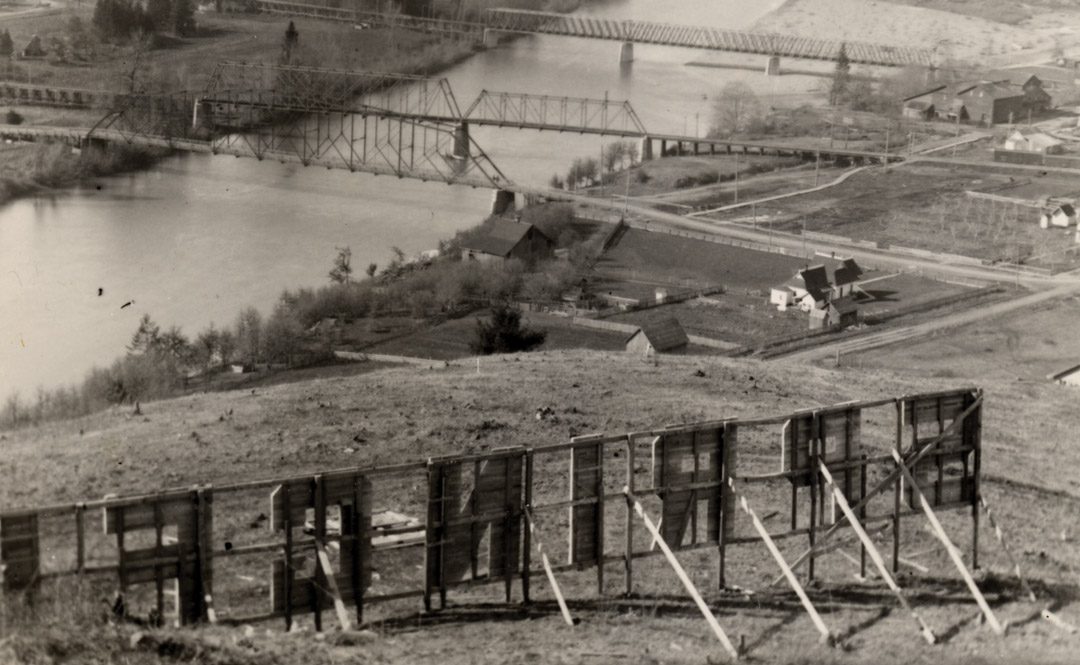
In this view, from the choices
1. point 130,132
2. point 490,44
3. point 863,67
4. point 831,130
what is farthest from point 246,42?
point 863,67

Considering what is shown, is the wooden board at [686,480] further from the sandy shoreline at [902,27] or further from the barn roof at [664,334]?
the sandy shoreline at [902,27]

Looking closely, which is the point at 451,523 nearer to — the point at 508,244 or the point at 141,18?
the point at 508,244

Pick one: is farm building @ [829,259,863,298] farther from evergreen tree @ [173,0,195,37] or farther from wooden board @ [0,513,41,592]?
wooden board @ [0,513,41,592]

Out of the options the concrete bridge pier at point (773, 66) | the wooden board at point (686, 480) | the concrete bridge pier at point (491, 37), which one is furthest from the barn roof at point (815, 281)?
the concrete bridge pier at point (773, 66)

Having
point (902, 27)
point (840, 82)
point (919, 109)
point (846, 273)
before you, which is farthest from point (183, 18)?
point (902, 27)

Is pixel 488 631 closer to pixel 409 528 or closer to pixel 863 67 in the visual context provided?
pixel 409 528

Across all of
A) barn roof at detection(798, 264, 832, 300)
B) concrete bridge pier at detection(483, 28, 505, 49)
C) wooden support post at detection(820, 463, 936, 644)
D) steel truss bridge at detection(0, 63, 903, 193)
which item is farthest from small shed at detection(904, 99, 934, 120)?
wooden support post at detection(820, 463, 936, 644)
